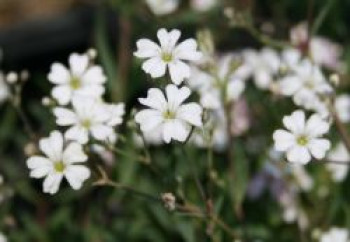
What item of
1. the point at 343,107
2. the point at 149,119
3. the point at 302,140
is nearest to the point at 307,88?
the point at 343,107

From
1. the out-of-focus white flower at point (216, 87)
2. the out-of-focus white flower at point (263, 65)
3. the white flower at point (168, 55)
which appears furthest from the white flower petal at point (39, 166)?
the out-of-focus white flower at point (263, 65)

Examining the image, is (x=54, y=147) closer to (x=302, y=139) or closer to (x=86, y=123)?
(x=86, y=123)

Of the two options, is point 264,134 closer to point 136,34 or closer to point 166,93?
point 136,34

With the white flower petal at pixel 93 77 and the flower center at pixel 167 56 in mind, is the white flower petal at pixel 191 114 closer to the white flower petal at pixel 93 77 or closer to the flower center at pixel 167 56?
the flower center at pixel 167 56

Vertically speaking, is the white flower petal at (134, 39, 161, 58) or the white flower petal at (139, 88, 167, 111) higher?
the white flower petal at (134, 39, 161, 58)

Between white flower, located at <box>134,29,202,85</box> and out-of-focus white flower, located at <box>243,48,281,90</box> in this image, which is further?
out-of-focus white flower, located at <box>243,48,281,90</box>

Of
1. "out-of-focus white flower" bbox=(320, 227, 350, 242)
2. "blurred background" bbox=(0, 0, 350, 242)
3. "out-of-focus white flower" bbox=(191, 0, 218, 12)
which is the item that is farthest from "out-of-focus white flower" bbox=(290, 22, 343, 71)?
"out-of-focus white flower" bbox=(320, 227, 350, 242)

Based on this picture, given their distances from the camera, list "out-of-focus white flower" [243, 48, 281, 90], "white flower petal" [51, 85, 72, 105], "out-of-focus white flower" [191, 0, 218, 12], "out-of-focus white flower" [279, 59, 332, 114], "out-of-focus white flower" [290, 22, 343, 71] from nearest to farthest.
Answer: "white flower petal" [51, 85, 72, 105] → "out-of-focus white flower" [279, 59, 332, 114] → "out-of-focus white flower" [243, 48, 281, 90] → "out-of-focus white flower" [290, 22, 343, 71] → "out-of-focus white flower" [191, 0, 218, 12]

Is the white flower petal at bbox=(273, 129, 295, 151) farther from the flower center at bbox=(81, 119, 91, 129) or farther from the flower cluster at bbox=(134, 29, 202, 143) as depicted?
the flower center at bbox=(81, 119, 91, 129)
